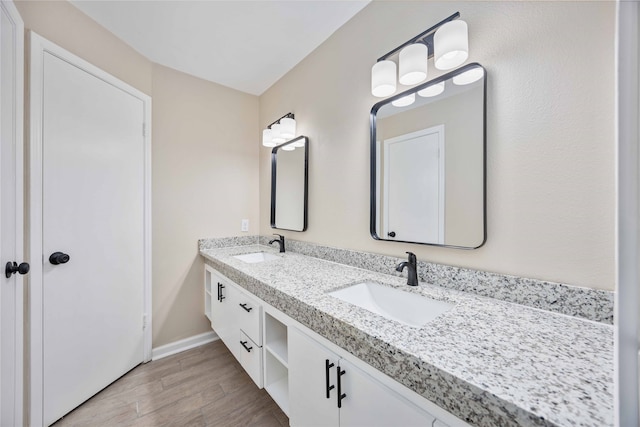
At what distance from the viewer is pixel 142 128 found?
1.87 m

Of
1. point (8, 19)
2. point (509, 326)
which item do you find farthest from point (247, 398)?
point (8, 19)

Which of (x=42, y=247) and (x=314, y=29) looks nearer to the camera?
(x=42, y=247)

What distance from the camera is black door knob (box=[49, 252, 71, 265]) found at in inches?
52.3

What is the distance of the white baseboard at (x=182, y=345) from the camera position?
1.97 m

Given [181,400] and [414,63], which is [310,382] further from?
[414,63]

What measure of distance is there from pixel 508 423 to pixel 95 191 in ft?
6.99

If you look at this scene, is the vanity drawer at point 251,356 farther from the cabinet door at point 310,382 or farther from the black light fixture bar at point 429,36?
the black light fixture bar at point 429,36

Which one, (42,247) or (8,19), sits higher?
(8,19)

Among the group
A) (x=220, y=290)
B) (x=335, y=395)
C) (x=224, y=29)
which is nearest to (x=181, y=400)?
(x=220, y=290)

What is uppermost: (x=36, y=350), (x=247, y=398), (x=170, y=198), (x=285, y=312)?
(x=170, y=198)

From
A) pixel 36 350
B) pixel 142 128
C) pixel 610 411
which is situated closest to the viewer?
pixel 610 411

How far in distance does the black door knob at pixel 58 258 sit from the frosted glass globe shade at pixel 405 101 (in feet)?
6.56

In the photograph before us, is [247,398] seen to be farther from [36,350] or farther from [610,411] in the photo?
[610,411]

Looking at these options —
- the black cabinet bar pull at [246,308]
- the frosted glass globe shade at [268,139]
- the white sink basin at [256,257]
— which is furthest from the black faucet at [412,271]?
the frosted glass globe shade at [268,139]
